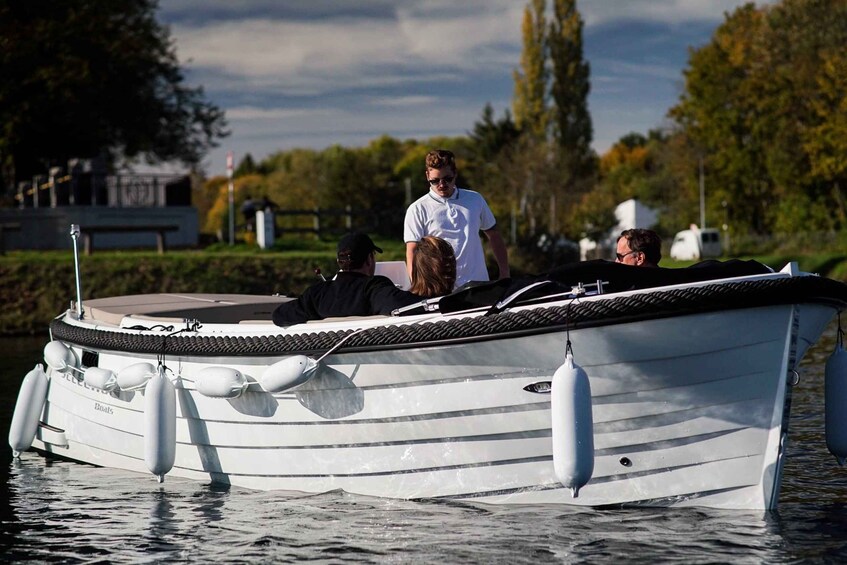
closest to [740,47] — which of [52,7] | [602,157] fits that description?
[52,7]

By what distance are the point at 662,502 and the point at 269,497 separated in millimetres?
2543

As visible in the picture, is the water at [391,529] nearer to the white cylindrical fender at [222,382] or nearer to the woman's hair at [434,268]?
the white cylindrical fender at [222,382]

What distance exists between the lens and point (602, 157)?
364 feet

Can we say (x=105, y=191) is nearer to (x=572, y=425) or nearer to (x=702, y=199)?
(x=572, y=425)

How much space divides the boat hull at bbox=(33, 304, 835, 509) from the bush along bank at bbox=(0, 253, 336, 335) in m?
16.1

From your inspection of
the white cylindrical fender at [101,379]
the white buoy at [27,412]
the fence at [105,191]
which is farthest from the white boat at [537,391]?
the fence at [105,191]

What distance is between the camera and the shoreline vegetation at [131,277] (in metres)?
22.9

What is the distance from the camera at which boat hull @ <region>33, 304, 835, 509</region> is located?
643cm

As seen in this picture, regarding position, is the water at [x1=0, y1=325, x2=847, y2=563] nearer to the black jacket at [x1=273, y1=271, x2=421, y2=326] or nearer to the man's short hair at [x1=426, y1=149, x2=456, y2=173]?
the black jacket at [x1=273, y1=271, x2=421, y2=326]

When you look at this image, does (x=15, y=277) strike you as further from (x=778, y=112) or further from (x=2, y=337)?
(x=778, y=112)

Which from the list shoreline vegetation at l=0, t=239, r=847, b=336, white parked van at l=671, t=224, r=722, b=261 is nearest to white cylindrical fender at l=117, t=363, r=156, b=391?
shoreline vegetation at l=0, t=239, r=847, b=336

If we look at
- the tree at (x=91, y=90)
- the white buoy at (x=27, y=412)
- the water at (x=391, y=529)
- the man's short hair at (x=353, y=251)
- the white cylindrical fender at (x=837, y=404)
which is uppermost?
the tree at (x=91, y=90)

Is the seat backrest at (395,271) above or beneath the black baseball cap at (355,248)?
beneath

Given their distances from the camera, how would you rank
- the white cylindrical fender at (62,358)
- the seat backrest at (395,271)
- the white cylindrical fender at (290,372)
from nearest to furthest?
the white cylindrical fender at (290,372), the seat backrest at (395,271), the white cylindrical fender at (62,358)
